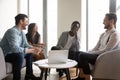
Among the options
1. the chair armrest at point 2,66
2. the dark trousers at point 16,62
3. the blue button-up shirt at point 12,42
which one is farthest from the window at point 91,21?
the chair armrest at point 2,66

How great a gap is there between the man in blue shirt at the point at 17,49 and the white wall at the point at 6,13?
5.08 ft

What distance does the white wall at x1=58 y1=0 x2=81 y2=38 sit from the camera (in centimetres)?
564

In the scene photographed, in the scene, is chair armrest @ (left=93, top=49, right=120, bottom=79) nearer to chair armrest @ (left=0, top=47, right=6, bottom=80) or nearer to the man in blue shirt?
the man in blue shirt

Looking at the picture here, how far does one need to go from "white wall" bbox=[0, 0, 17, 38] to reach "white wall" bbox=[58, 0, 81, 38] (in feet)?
3.85

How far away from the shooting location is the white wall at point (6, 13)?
536 cm

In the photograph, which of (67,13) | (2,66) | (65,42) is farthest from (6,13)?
(2,66)

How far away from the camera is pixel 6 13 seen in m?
5.55

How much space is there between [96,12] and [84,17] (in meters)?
0.32

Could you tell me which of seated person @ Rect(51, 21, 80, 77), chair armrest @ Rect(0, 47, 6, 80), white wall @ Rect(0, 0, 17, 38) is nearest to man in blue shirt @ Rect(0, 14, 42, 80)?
chair armrest @ Rect(0, 47, 6, 80)

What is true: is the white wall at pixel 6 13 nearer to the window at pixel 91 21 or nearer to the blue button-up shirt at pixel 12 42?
the blue button-up shirt at pixel 12 42

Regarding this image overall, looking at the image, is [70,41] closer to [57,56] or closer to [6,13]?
[57,56]

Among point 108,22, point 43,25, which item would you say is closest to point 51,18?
point 43,25

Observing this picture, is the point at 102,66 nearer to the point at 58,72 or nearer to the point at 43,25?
the point at 58,72

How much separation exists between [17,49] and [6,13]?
7.00ft
